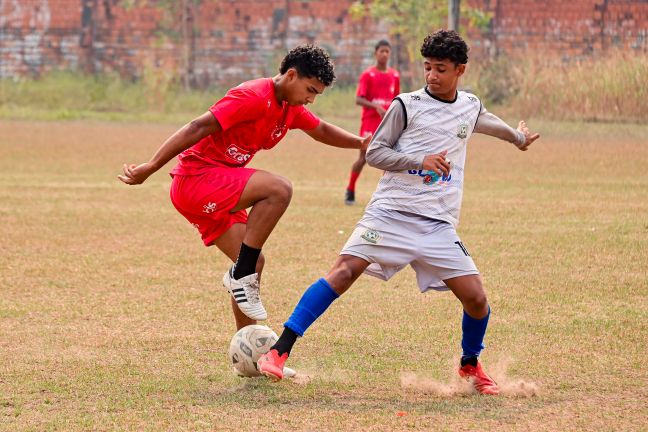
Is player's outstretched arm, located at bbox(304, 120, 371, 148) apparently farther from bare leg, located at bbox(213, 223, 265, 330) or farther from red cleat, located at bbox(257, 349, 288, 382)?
red cleat, located at bbox(257, 349, 288, 382)

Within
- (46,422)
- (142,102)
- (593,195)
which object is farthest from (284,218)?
(142,102)

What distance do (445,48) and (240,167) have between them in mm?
1134

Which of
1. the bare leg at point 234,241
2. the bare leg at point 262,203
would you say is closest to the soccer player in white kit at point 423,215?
the bare leg at point 262,203

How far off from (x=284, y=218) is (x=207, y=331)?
4856 mm

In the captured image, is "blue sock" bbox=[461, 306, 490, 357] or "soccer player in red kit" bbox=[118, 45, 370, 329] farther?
"soccer player in red kit" bbox=[118, 45, 370, 329]

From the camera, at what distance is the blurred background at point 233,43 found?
1027 inches

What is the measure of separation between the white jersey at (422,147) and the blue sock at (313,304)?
458mm

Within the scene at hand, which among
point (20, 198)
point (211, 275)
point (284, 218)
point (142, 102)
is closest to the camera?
point (211, 275)

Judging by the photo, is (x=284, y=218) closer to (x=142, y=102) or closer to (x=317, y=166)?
(x=317, y=166)

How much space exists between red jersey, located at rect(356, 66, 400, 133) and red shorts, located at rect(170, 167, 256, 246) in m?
7.71

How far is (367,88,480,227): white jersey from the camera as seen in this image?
501 cm

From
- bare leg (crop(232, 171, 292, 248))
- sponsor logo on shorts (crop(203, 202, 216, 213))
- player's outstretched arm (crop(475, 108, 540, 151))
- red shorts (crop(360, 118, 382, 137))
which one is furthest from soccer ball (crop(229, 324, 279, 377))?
red shorts (crop(360, 118, 382, 137))

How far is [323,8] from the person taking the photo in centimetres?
3012

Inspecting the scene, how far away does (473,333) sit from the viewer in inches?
198
